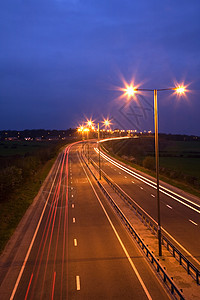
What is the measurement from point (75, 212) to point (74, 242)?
928 cm

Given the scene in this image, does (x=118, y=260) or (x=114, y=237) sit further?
(x=114, y=237)

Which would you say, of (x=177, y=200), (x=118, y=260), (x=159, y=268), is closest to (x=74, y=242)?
(x=118, y=260)

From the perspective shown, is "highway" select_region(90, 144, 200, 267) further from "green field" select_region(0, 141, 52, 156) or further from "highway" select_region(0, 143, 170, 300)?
"green field" select_region(0, 141, 52, 156)

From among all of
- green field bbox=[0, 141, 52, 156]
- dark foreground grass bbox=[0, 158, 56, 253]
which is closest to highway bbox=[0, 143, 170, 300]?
dark foreground grass bbox=[0, 158, 56, 253]

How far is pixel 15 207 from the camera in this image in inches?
1277

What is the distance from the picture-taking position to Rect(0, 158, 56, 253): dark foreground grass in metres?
23.9

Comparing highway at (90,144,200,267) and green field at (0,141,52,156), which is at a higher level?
green field at (0,141,52,156)

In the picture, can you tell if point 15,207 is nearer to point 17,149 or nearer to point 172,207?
point 172,207

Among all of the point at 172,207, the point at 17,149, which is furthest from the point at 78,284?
the point at 17,149

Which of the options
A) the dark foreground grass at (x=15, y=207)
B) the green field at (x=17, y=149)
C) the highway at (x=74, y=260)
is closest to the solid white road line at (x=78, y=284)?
the highway at (x=74, y=260)

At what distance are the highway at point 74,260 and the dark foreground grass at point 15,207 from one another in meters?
0.75

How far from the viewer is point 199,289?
1316 cm

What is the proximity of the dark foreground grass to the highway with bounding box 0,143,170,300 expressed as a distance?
755mm

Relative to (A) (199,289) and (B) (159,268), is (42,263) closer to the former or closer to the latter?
(B) (159,268)
